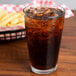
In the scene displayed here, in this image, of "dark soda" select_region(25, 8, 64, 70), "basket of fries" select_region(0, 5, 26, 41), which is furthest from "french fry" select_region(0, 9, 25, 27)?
"dark soda" select_region(25, 8, 64, 70)

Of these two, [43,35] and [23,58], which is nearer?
[43,35]

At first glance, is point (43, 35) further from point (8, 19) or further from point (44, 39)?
A: point (8, 19)

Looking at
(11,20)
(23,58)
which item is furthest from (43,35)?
(11,20)

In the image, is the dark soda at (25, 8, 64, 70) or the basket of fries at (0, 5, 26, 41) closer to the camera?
the dark soda at (25, 8, 64, 70)

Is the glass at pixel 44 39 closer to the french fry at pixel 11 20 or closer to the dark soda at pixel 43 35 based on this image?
the dark soda at pixel 43 35

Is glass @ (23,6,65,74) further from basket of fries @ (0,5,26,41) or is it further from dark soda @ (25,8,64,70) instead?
basket of fries @ (0,5,26,41)

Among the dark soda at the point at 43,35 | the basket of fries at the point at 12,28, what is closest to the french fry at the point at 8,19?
the basket of fries at the point at 12,28
